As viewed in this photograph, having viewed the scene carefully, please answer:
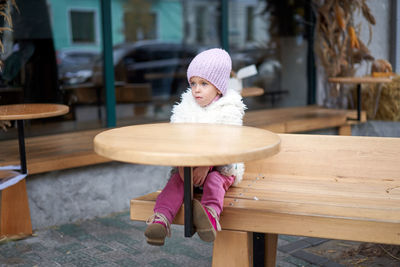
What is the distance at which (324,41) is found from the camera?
5668 mm

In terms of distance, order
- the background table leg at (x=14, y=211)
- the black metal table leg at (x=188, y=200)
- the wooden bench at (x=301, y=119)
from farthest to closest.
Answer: the wooden bench at (x=301, y=119), the background table leg at (x=14, y=211), the black metal table leg at (x=188, y=200)

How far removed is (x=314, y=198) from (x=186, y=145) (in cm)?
75

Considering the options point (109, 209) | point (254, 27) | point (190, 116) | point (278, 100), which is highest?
point (254, 27)

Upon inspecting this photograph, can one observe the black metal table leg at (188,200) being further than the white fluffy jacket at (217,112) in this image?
No

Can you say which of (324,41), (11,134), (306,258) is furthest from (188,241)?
(324,41)

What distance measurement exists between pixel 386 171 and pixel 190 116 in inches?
38.4

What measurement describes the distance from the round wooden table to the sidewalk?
1.10 m

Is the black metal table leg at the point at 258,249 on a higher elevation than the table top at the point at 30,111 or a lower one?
lower

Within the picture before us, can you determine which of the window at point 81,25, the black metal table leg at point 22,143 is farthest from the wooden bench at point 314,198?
the window at point 81,25

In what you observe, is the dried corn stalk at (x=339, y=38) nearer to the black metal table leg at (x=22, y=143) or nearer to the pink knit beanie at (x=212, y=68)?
the pink knit beanie at (x=212, y=68)

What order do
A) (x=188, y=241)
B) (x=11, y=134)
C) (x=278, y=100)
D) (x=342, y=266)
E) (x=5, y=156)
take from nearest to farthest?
(x=342, y=266), (x=188, y=241), (x=5, y=156), (x=11, y=134), (x=278, y=100)

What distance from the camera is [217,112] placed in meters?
2.37

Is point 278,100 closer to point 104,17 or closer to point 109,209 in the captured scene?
point 104,17

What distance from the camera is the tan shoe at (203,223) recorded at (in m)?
1.95
